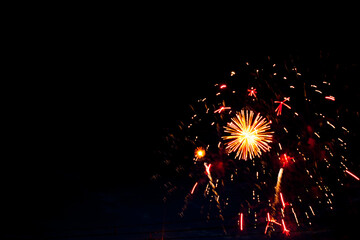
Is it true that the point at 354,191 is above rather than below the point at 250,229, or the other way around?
above

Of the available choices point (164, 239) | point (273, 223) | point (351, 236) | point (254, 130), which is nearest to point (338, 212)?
point (351, 236)

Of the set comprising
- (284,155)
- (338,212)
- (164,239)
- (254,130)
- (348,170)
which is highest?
(254,130)

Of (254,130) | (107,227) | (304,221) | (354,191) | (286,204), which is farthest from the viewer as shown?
(107,227)

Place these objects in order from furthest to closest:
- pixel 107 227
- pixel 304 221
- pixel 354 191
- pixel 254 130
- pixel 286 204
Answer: pixel 107 227 → pixel 254 130 → pixel 286 204 → pixel 354 191 → pixel 304 221

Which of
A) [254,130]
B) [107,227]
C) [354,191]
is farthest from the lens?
[107,227]

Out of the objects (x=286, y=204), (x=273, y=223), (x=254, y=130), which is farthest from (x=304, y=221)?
(x=254, y=130)

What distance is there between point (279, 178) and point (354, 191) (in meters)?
2.46

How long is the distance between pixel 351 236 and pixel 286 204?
11.0 ft

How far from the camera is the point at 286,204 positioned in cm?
838

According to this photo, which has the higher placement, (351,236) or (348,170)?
(348,170)

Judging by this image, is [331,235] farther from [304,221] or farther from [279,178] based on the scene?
[304,221]

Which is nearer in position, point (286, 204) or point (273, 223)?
point (273, 223)

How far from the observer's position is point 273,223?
6980 millimetres

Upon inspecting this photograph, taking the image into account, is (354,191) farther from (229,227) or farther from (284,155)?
(229,227)
